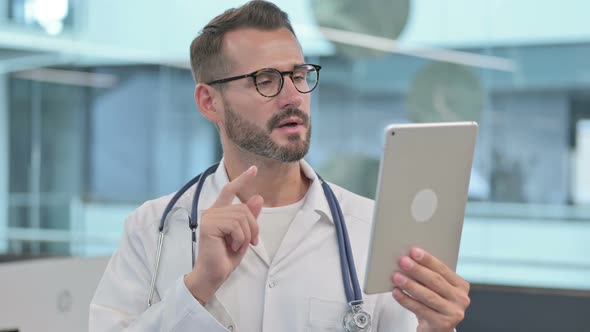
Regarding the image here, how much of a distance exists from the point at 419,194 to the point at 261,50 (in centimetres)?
48

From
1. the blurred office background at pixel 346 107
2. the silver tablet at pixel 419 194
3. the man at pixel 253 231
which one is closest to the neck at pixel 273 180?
the man at pixel 253 231

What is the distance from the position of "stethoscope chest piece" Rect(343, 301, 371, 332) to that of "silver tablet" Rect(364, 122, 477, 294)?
0.57ft

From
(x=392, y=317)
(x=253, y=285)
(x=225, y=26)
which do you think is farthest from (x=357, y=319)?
(x=225, y=26)

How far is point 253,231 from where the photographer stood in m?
1.26

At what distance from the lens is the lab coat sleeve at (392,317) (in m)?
1.40

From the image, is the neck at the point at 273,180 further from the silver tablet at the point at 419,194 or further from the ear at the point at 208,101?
the silver tablet at the point at 419,194

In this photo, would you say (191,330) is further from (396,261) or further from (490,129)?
(490,129)

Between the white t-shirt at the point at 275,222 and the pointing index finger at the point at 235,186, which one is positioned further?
the white t-shirt at the point at 275,222

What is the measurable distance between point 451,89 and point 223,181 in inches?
111

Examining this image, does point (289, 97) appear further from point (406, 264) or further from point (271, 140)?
point (406, 264)

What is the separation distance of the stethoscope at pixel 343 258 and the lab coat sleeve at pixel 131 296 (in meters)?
0.04

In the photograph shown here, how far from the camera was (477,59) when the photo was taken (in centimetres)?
424

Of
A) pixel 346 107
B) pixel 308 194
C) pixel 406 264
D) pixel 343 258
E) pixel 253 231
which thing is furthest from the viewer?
pixel 346 107

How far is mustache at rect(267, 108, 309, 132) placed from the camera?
4.72ft
